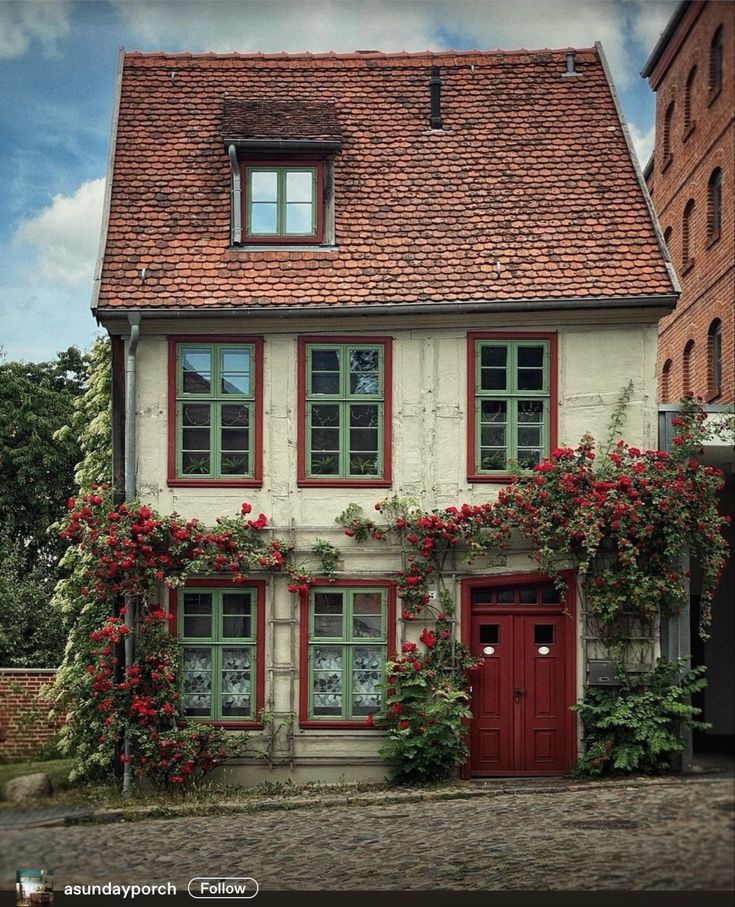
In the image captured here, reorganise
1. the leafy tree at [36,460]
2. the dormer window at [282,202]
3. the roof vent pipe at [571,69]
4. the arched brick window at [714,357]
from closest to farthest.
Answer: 1. the dormer window at [282,202]
2. the roof vent pipe at [571,69]
3. the arched brick window at [714,357]
4. the leafy tree at [36,460]

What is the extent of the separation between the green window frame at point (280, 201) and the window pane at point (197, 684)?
4.58m

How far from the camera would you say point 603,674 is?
14.6m

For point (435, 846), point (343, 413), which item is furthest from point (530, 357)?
point (435, 846)

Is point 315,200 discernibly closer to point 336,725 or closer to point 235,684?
point 235,684

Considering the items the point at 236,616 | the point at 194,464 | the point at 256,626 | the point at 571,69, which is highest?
the point at 571,69

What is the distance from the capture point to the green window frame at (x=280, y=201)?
15.5m

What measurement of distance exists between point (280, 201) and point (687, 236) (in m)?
5.06

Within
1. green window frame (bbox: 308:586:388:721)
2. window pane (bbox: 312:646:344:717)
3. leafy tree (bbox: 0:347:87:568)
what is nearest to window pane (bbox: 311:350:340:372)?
green window frame (bbox: 308:586:388:721)

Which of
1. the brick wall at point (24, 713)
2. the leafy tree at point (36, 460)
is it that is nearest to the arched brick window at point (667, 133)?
the brick wall at point (24, 713)

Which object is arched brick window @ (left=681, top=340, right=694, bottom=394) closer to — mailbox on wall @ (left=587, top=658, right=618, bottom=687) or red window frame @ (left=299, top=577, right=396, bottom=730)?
mailbox on wall @ (left=587, top=658, right=618, bottom=687)

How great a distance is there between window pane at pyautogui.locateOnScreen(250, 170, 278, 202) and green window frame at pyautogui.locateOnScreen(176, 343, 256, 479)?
180 cm

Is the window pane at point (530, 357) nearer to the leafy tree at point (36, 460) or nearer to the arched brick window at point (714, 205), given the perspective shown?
the arched brick window at point (714, 205)

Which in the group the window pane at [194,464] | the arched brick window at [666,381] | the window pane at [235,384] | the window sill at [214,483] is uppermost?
the arched brick window at [666,381]

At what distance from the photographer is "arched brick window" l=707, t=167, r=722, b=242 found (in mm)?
15100
